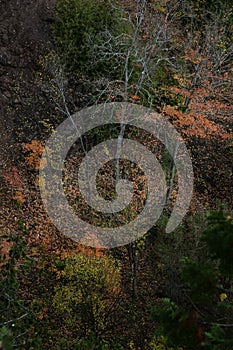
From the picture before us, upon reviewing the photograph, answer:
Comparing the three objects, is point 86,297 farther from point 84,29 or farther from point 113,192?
point 84,29

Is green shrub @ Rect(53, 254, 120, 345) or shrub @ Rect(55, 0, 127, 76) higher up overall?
shrub @ Rect(55, 0, 127, 76)

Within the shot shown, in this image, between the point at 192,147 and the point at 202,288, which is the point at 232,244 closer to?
the point at 202,288

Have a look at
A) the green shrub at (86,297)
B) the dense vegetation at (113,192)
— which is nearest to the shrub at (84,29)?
the dense vegetation at (113,192)

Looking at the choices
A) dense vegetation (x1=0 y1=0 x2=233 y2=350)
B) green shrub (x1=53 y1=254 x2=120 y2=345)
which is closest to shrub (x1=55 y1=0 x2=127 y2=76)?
dense vegetation (x1=0 y1=0 x2=233 y2=350)

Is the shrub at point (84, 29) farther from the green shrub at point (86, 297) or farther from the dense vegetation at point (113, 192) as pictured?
the green shrub at point (86, 297)

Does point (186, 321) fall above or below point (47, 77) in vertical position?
above

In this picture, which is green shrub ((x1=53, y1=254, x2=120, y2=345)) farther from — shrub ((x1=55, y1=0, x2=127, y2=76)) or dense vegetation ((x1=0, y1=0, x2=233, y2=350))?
shrub ((x1=55, y1=0, x2=127, y2=76))

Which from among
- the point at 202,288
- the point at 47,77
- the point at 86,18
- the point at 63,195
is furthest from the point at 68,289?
the point at 86,18

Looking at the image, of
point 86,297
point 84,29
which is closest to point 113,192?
point 86,297
